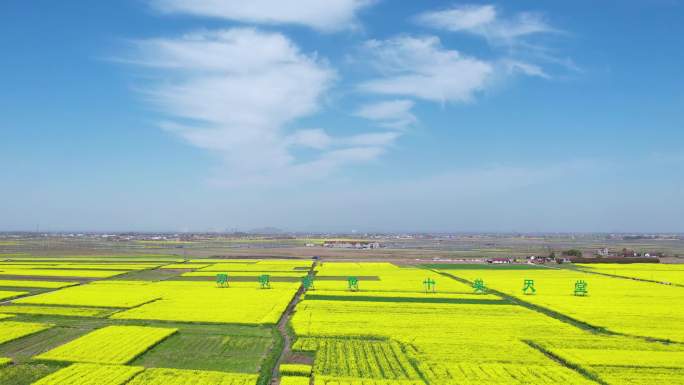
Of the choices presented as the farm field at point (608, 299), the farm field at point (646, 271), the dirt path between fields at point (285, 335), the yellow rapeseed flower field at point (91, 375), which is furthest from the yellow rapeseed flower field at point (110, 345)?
the farm field at point (646, 271)

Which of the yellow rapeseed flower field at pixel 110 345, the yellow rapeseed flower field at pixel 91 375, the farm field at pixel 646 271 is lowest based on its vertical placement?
the farm field at pixel 646 271

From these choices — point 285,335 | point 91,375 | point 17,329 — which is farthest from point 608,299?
point 17,329

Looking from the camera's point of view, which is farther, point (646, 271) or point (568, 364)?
point (646, 271)

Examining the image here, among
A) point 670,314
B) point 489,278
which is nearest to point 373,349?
point 670,314

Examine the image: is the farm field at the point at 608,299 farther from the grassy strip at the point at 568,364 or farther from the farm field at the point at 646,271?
the grassy strip at the point at 568,364

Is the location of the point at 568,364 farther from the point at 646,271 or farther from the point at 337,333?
the point at 646,271

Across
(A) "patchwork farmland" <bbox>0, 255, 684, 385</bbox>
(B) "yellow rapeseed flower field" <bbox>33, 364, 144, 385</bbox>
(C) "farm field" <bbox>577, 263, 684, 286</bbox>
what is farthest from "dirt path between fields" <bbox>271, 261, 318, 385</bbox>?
(C) "farm field" <bbox>577, 263, 684, 286</bbox>
